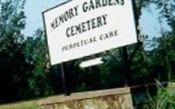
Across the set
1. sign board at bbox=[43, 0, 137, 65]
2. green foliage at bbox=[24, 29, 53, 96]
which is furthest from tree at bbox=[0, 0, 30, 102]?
sign board at bbox=[43, 0, 137, 65]

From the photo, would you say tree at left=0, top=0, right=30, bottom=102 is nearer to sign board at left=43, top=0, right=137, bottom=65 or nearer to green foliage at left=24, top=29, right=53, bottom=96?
green foliage at left=24, top=29, right=53, bottom=96

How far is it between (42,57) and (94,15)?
44260 millimetres

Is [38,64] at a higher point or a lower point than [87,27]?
higher

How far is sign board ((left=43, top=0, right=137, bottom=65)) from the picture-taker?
29.9 ft

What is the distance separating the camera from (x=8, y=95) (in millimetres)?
50188

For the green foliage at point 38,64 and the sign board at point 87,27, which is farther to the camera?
the green foliage at point 38,64

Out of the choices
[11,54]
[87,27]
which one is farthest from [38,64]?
[87,27]

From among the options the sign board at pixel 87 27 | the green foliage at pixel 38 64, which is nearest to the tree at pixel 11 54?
the green foliage at pixel 38 64

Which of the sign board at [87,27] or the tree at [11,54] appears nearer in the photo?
Result: the sign board at [87,27]

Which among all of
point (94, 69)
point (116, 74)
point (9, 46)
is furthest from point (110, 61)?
point (9, 46)

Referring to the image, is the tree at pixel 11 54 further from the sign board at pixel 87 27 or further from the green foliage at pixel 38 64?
the sign board at pixel 87 27

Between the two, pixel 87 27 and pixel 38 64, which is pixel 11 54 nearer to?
pixel 38 64

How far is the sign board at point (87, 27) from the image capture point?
912cm

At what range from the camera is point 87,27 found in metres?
10.0
